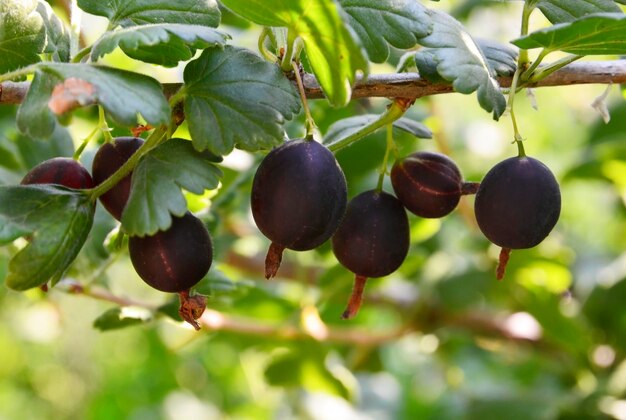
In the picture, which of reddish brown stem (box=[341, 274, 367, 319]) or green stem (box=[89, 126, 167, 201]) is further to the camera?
reddish brown stem (box=[341, 274, 367, 319])

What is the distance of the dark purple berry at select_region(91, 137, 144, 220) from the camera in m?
0.90

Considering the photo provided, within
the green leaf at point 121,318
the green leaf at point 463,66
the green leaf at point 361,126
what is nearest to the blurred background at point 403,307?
the green leaf at point 121,318

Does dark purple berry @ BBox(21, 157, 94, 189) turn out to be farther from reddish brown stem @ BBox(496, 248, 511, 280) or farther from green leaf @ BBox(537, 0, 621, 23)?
green leaf @ BBox(537, 0, 621, 23)

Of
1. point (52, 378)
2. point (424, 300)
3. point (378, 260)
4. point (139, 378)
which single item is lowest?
point (52, 378)

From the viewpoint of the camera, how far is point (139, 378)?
2.78 metres

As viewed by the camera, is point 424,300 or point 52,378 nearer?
point 424,300

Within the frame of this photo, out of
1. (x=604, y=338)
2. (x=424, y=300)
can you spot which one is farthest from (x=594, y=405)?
(x=424, y=300)

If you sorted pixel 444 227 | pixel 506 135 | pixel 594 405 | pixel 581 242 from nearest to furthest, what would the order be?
pixel 594 405
pixel 444 227
pixel 581 242
pixel 506 135

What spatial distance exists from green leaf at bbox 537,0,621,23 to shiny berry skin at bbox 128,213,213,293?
1.61 ft

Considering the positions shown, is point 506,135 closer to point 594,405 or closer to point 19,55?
point 594,405

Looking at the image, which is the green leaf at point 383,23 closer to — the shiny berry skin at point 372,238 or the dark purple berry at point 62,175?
the shiny berry skin at point 372,238

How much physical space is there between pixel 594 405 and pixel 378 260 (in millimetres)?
1020

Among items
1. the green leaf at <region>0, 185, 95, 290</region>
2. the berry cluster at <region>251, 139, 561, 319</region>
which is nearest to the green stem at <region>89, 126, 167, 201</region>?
the green leaf at <region>0, 185, 95, 290</region>

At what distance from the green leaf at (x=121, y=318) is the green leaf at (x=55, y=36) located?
36 cm
